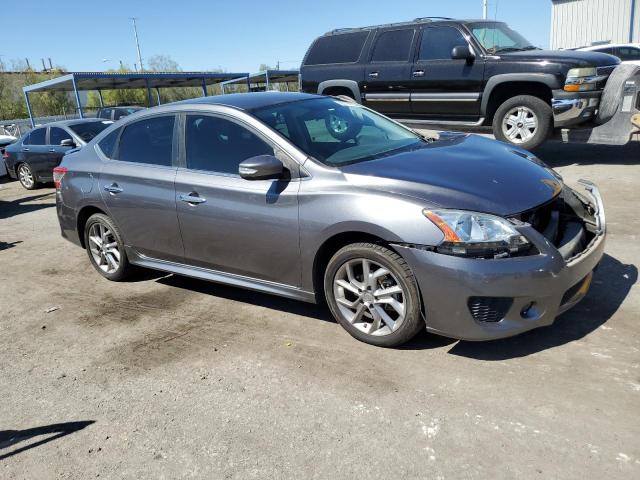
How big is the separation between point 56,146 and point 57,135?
268mm

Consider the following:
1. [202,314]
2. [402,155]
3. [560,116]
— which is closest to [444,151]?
[402,155]

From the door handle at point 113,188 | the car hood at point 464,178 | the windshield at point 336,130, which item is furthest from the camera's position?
the door handle at point 113,188

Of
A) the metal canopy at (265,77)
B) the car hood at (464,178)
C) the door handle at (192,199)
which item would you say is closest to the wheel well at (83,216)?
the door handle at (192,199)

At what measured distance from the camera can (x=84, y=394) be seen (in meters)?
3.56

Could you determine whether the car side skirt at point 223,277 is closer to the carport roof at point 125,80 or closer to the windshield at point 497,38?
the windshield at point 497,38

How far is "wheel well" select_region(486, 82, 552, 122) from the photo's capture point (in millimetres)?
8656

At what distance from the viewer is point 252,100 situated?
15.0ft

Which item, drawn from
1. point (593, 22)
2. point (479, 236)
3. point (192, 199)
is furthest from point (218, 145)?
point (593, 22)

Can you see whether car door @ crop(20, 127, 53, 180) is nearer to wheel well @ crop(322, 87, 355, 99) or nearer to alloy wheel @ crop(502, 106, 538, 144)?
wheel well @ crop(322, 87, 355, 99)

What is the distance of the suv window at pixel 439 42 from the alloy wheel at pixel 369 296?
6.81 metres

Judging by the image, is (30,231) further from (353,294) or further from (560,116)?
(560,116)

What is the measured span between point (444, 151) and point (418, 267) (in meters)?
1.19

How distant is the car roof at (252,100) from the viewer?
4436mm

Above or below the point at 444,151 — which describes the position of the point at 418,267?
below
